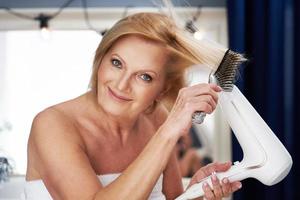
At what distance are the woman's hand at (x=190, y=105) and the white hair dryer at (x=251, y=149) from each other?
24mm

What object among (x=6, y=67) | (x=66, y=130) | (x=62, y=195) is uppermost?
(x=6, y=67)

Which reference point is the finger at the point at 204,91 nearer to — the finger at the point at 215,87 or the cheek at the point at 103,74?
the finger at the point at 215,87

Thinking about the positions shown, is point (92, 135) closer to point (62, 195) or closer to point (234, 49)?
point (62, 195)

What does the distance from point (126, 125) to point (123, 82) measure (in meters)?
0.11

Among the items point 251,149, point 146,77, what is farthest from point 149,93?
point 251,149

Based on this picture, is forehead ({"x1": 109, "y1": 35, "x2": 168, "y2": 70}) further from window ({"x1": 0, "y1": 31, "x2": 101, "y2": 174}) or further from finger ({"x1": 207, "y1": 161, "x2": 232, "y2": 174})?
finger ({"x1": 207, "y1": 161, "x2": 232, "y2": 174})

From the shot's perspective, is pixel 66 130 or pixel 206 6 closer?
pixel 66 130

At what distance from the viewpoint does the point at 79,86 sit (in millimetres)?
1087

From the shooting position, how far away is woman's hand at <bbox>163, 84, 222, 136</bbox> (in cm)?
99

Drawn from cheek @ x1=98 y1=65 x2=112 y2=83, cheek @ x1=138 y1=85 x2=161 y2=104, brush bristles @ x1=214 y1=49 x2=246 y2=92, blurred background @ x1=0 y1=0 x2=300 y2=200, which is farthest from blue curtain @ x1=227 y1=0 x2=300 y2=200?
cheek @ x1=98 y1=65 x2=112 y2=83

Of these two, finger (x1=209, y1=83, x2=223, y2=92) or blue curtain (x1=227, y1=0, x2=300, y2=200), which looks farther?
blue curtain (x1=227, y1=0, x2=300, y2=200)

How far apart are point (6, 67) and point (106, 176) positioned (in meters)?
0.35

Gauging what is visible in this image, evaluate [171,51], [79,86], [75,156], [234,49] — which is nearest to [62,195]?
[75,156]

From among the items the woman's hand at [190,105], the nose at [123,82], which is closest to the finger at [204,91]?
the woman's hand at [190,105]
